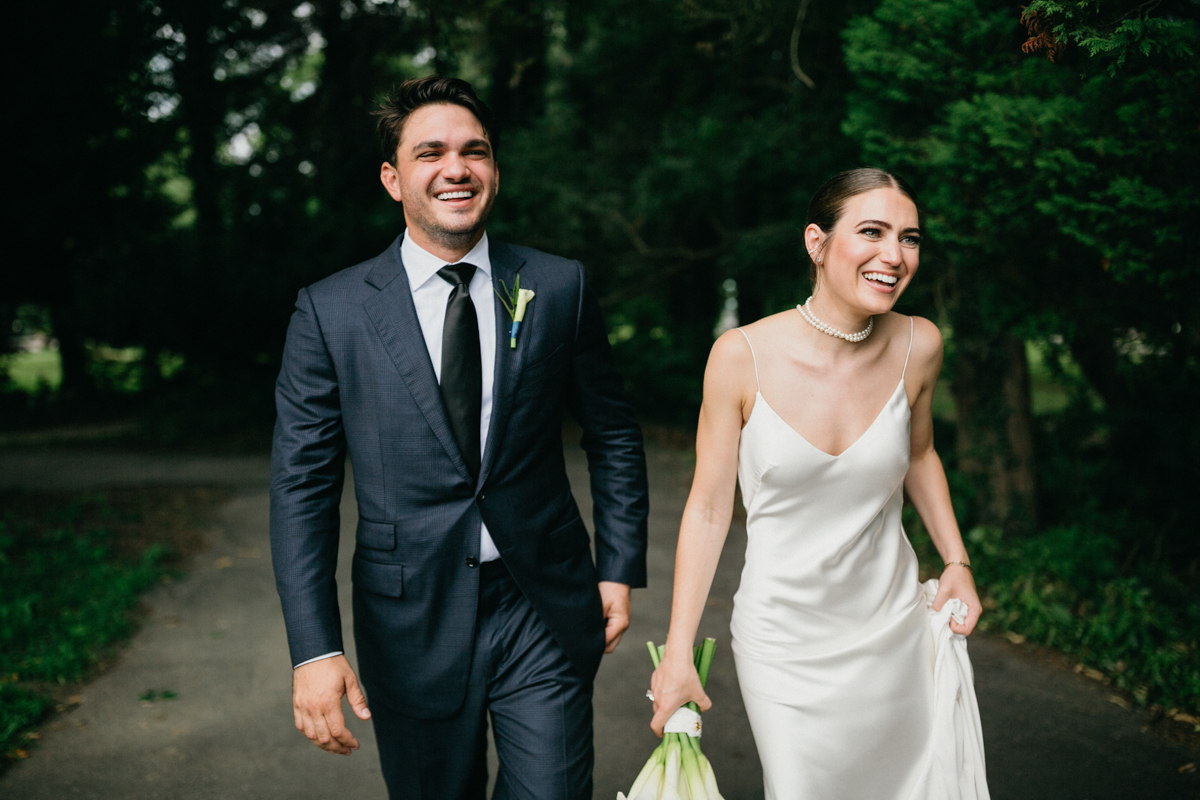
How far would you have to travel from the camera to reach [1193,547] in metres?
6.43

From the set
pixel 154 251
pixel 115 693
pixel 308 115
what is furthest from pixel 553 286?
pixel 308 115

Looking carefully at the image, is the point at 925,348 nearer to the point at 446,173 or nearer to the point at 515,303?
the point at 515,303

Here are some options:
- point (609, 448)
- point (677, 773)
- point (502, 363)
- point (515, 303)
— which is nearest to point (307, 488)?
point (502, 363)

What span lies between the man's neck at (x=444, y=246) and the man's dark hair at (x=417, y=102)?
0.75ft

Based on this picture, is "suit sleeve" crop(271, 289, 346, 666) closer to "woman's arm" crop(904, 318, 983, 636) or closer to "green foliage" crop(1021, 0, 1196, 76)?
"woman's arm" crop(904, 318, 983, 636)

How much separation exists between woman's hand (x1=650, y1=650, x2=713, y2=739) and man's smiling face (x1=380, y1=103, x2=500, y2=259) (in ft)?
4.21

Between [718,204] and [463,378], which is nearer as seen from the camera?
[463,378]

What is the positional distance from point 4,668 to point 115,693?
2.33 feet

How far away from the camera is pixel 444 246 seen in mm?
2496

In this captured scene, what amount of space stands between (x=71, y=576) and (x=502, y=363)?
5.56 meters

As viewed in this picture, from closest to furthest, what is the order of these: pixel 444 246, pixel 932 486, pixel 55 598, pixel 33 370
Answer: pixel 444 246
pixel 932 486
pixel 55 598
pixel 33 370

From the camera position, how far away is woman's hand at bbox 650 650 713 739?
7.50ft

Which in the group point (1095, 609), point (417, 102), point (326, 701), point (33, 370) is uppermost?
point (417, 102)

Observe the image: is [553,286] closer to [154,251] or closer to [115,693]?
[115,693]
